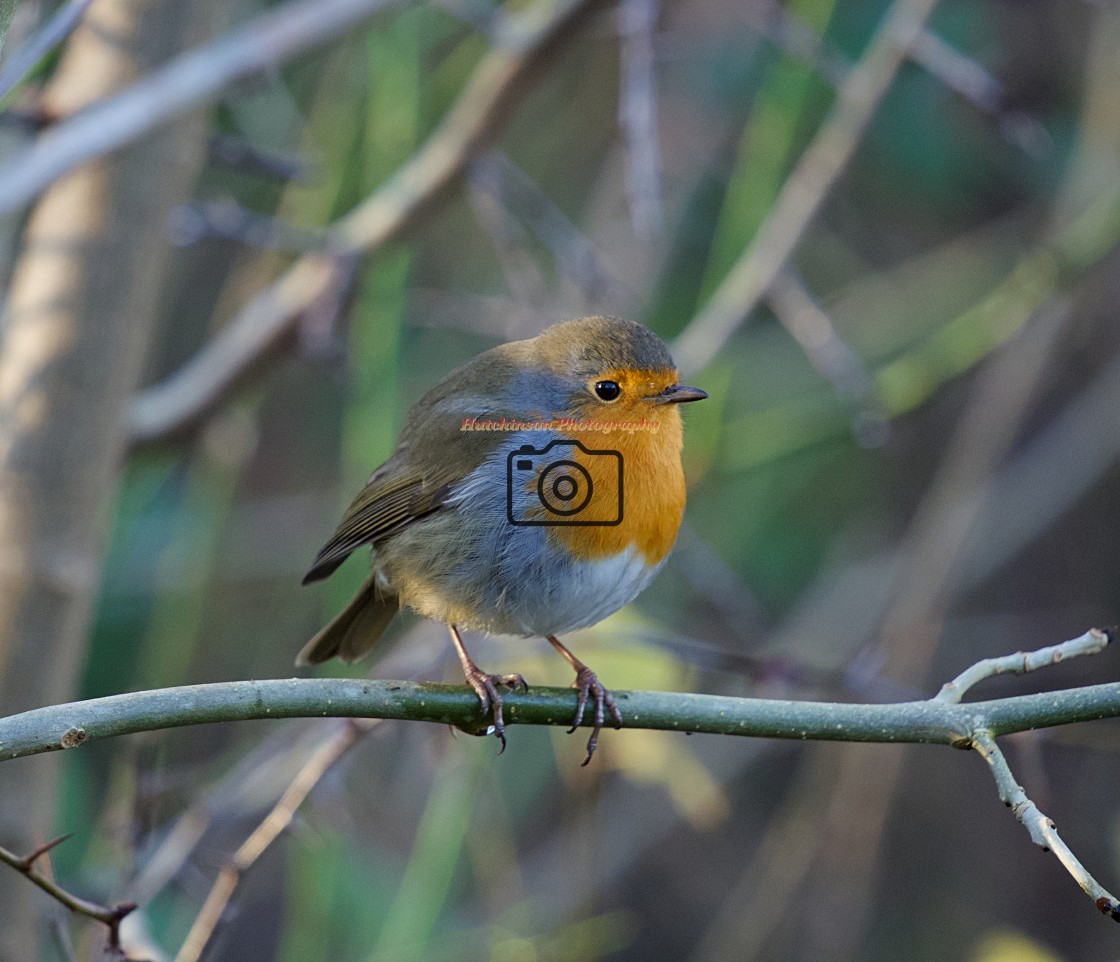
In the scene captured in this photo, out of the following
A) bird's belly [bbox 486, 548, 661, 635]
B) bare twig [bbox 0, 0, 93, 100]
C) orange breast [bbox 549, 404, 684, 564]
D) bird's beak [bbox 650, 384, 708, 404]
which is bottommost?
bird's belly [bbox 486, 548, 661, 635]

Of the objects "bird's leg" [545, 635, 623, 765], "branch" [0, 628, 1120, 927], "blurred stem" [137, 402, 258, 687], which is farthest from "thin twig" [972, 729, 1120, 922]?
"blurred stem" [137, 402, 258, 687]

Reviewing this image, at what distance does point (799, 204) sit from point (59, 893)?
2972 millimetres

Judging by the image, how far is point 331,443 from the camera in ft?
20.0

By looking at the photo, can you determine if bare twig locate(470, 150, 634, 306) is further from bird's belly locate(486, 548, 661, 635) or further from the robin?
bird's belly locate(486, 548, 661, 635)

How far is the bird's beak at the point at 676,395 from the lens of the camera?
2.70 metres

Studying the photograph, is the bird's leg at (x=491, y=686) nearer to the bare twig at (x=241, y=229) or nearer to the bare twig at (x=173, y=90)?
the bare twig at (x=173, y=90)

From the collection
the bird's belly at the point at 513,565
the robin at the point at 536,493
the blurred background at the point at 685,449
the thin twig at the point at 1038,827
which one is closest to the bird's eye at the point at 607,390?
the robin at the point at 536,493

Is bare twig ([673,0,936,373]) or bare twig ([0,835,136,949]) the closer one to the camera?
bare twig ([0,835,136,949])

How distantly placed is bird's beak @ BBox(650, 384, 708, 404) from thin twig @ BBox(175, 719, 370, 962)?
3.08 feet

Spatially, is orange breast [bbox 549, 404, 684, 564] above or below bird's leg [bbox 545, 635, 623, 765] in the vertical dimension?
above

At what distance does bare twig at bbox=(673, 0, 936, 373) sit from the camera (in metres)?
3.73

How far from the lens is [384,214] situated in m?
4.04

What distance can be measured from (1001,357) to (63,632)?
3686 millimetres

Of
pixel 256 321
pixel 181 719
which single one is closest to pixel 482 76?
pixel 256 321
